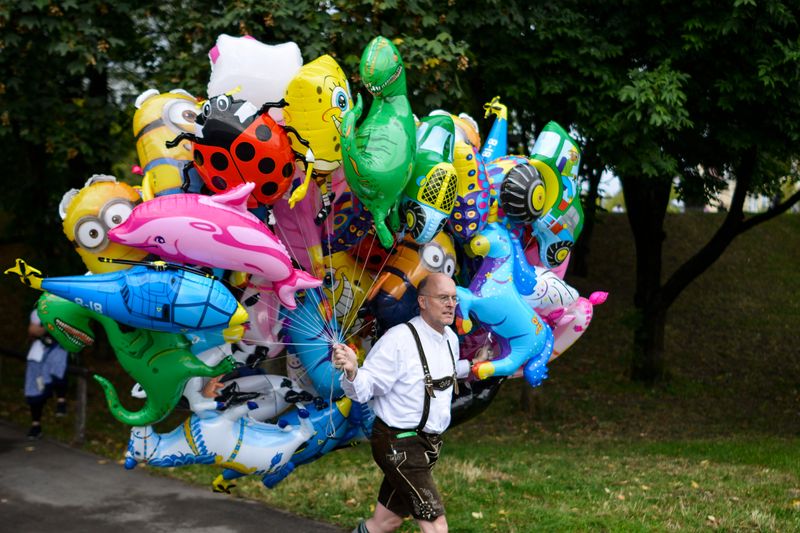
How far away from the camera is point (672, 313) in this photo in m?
→ 18.0

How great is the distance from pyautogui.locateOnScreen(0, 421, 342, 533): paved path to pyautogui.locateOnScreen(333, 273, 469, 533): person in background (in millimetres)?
2158

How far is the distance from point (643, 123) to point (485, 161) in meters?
4.12

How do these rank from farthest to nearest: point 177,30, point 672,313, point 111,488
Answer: point 672,313 → point 177,30 → point 111,488

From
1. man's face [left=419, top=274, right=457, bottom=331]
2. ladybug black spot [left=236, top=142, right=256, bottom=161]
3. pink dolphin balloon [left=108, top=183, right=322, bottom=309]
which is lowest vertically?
man's face [left=419, top=274, right=457, bottom=331]

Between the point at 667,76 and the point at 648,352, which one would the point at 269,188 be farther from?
the point at 648,352

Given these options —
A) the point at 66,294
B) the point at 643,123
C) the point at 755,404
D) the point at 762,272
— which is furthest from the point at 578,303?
the point at 762,272

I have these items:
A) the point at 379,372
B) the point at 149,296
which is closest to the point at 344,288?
the point at 379,372

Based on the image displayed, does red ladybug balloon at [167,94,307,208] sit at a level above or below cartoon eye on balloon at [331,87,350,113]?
below

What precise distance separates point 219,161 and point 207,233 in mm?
386

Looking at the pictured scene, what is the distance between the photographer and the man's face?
450cm

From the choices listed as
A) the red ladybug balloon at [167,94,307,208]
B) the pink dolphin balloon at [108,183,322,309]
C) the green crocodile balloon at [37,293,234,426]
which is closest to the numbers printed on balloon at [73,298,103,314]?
the green crocodile balloon at [37,293,234,426]

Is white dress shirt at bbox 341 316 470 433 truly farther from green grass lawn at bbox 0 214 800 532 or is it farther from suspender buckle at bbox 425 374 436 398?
green grass lawn at bbox 0 214 800 532

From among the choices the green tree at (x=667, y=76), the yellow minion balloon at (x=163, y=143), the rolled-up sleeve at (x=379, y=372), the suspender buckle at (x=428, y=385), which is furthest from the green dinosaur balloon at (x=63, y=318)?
the green tree at (x=667, y=76)

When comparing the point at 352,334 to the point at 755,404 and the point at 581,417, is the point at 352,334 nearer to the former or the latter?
the point at 581,417
